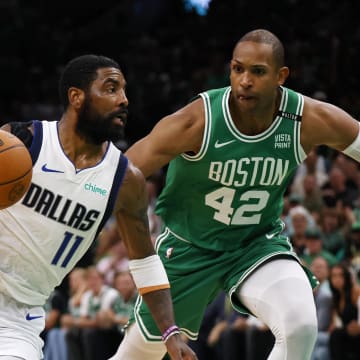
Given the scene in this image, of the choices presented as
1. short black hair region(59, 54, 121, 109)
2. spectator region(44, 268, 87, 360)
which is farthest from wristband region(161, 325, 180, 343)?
spectator region(44, 268, 87, 360)

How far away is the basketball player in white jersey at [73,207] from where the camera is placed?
16.1 ft

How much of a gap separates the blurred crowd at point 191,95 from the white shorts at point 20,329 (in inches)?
189

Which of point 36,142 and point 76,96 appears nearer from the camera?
point 36,142

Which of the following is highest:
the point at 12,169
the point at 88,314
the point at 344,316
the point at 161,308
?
the point at 12,169

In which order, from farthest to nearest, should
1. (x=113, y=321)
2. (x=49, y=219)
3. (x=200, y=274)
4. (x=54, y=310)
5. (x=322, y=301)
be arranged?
1. (x=54, y=310)
2. (x=113, y=321)
3. (x=322, y=301)
4. (x=200, y=274)
5. (x=49, y=219)

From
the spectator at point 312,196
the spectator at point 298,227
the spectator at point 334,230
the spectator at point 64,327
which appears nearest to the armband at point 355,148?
the spectator at point 298,227

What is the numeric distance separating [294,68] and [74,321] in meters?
4.75

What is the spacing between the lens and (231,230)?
244 inches

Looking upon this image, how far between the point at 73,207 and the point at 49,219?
0.14 metres

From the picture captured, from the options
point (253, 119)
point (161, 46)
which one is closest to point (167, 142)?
point (253, 119)

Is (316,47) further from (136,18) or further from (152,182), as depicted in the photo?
(136,18)

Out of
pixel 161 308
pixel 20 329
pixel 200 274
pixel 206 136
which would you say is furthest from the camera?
pixel 200 274

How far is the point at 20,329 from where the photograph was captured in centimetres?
482

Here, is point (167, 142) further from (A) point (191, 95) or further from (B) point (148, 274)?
(A) point (191, 95)
